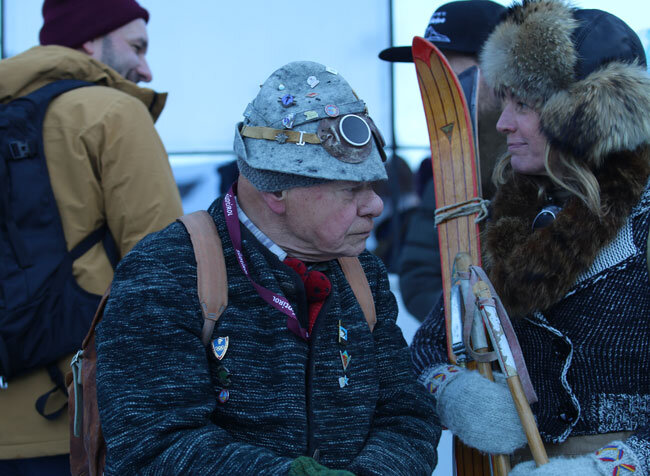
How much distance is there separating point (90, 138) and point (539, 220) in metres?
1.23

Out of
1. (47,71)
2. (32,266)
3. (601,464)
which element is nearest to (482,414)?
(601,464)

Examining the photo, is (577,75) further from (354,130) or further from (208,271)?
(208,271)

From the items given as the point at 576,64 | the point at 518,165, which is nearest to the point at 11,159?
the point at 518,165

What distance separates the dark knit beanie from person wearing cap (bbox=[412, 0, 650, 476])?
4.54 feet

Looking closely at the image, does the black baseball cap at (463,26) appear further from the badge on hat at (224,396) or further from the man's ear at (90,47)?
the badge on hat at (224,396)

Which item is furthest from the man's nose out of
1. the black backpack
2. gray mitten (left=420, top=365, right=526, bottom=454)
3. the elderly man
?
gray mitten (left=420, top=365, right=526, bottom=454)

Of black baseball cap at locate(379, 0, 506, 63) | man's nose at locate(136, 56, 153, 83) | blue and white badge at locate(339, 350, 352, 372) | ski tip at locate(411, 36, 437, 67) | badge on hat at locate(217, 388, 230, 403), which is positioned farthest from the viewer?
black baseball cap at locate(379, 0, 506, 63)

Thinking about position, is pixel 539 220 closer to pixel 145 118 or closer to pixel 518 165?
pixel 518 165

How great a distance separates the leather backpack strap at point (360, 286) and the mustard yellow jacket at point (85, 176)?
0.67 meters

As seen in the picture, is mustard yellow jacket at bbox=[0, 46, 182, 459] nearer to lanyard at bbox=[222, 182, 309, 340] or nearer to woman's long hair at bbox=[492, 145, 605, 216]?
lanyard at bbox=[222, 182, 309, 340]

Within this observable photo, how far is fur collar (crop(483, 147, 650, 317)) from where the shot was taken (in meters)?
1.52

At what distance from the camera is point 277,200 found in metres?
1.37

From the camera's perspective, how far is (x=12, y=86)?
1.86 m

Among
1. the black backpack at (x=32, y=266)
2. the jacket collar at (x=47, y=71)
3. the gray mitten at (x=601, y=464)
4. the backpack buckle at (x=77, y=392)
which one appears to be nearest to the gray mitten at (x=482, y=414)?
the gray mitten at (x=601, y=464)
